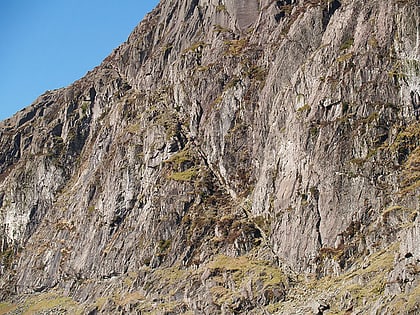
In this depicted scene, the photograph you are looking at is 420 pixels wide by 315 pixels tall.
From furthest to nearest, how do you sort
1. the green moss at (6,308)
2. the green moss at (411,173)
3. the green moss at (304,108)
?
the green moss at (6,308), the green moss at (304,108), the green moss at (411,173)

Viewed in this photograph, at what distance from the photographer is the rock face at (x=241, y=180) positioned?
81.4m

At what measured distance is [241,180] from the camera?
113 m

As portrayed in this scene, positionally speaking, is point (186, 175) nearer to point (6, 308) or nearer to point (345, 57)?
point (345, 57)

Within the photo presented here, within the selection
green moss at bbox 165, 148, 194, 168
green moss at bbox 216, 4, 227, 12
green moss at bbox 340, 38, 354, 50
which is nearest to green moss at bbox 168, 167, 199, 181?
green moss at bbox 165, 148, 194, 168

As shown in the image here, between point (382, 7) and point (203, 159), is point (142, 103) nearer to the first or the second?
point (203, 159)

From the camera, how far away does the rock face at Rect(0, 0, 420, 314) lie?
8138cm

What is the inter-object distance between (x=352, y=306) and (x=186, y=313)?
108 feet

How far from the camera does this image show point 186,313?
292ft

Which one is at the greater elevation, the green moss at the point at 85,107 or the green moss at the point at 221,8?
the green moss at the point at 221,8

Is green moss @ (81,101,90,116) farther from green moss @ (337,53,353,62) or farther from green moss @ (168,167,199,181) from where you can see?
green moss @ (337,53,353,62)

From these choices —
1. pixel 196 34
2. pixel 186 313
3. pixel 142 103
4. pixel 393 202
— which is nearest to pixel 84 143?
pixel 142 103

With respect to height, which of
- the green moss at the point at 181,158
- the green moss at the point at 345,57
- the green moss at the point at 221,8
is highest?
the green moss at the point at 221,8

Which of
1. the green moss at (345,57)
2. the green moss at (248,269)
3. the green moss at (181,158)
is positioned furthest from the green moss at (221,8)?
the green moss at (248,269)

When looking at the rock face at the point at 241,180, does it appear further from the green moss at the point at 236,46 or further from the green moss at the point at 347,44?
the green moss at the point at 347,44
